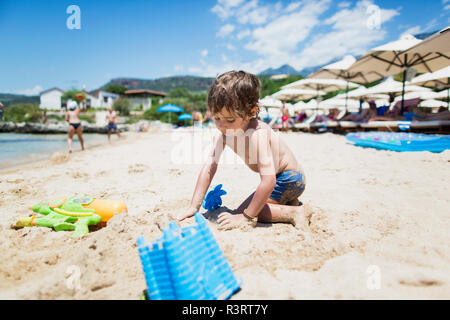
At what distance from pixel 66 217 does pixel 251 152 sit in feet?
4.89

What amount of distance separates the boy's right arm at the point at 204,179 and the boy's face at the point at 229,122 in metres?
0.23

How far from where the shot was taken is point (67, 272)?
1265 millimetres

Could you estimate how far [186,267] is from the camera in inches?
38.0

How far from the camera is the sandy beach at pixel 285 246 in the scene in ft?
3.86

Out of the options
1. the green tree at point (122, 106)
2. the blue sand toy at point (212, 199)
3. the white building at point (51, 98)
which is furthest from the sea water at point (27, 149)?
the white building at point (51, 98)

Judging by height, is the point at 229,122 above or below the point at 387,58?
below

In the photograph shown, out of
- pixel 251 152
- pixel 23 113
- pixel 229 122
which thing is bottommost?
pixel 251 152

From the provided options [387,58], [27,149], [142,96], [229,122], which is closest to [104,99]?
[142,96]

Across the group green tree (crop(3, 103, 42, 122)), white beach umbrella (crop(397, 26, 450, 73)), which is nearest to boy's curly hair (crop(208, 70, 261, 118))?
white beach umbrella (crop(397, 26, 450, 73))

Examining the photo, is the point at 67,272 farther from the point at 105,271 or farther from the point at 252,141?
the point at 252,141

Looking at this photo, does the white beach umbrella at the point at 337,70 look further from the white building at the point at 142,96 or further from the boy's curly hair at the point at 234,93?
the white building at the point at 142,96

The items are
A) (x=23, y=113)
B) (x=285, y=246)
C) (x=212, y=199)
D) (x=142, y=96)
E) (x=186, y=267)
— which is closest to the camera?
(x=186, y=267)

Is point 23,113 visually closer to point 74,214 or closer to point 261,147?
Result: point 74,214

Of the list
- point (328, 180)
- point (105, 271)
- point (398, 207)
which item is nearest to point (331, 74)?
point (328, 180)
